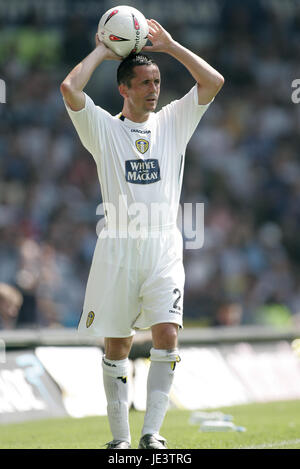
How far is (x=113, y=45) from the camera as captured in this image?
606 centimetres

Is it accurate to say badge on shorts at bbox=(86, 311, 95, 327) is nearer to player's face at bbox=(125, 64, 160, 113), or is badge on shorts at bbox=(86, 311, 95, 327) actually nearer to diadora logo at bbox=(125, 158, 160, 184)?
diadora logo at bbox=(125, 158, 160, 184)

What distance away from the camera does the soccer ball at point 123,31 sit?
6023 millimetres

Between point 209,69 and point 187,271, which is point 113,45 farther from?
point 187,271

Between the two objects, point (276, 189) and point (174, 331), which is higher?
point (276, 189)

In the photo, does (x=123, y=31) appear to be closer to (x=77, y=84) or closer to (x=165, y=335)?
(x=77, y=84)

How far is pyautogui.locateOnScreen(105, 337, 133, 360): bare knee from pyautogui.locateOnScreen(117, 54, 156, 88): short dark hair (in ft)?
5.40

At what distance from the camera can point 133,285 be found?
19.5 feet

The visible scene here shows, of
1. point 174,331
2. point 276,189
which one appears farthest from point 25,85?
point 174,331

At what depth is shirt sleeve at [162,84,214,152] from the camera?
20.3ft

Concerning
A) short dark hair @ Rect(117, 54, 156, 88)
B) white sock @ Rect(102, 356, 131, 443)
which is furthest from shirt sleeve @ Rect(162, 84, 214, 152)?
white sock @ Rect(102, 356, 131, 443)

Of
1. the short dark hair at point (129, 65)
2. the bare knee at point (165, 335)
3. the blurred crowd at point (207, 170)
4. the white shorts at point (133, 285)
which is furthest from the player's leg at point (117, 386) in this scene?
the blurred crowd at point (207, 170)
